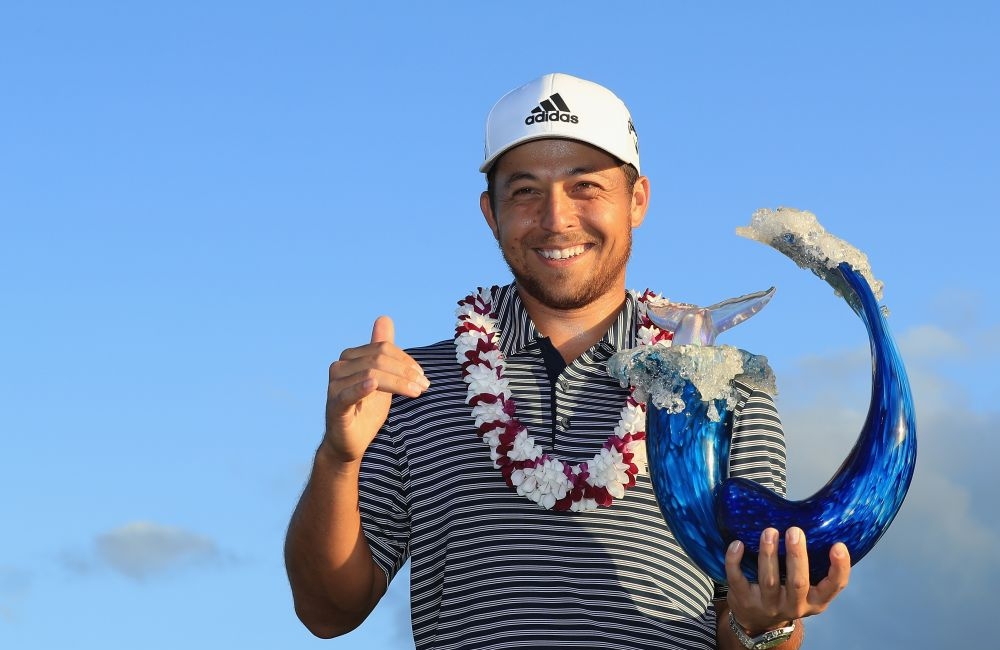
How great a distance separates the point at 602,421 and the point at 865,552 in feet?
4.20

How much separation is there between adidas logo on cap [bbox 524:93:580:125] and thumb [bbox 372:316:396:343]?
120cm

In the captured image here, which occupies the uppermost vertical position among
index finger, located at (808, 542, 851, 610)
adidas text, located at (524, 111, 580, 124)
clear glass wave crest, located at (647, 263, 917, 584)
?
adidas text, located at (524, 111, 580, 124)

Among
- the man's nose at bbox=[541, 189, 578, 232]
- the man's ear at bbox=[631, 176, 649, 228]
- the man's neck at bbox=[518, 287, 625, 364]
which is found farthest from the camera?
the man's ear at bbox=[631, 176, 649, 228]

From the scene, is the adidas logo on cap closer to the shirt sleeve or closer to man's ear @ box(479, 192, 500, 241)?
man's ear @ box(479, 192, 500, 241)

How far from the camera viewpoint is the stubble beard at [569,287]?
5395 millimetres

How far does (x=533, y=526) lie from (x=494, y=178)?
54.3 inches

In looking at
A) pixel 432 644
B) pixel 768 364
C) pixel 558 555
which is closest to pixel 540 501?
pixel 558 555

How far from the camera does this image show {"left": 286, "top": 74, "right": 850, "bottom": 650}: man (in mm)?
4922

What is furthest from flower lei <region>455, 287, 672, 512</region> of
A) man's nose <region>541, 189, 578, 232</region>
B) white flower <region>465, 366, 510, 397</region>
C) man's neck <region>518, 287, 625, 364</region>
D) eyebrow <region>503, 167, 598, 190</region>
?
eyebrow <region>503, 167, 598, 190</region>

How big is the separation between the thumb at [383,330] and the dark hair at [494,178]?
111 cm

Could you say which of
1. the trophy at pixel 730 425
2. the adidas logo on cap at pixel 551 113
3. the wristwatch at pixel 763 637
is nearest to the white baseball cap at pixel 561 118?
the adidas logo on cap at pixel 551 113

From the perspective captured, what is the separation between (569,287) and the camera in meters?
5.39

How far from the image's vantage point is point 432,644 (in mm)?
5109

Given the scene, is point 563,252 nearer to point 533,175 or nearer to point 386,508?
point 533,175
